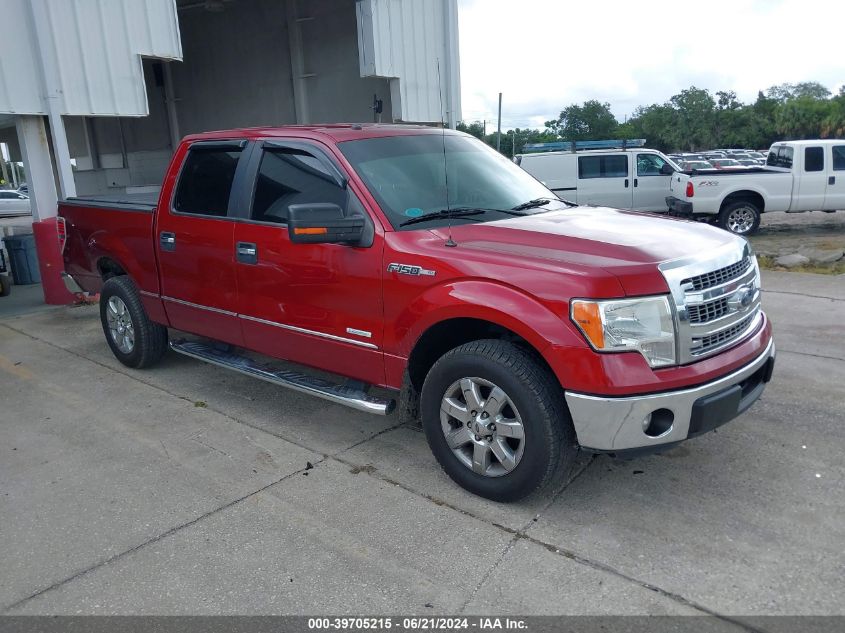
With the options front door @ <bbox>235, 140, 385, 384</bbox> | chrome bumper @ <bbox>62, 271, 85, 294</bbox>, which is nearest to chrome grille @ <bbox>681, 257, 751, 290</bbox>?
front door @ <bbox>235, 140, 385, 384</bbox>

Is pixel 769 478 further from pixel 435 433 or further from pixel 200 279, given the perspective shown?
pixel 200 279

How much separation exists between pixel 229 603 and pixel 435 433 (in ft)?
4.52

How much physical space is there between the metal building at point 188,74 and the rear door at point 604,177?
4956mm

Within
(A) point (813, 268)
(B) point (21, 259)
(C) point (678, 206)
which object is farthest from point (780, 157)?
(B) point (21, 259)

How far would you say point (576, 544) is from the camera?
3338 millimetres

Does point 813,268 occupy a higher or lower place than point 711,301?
lower

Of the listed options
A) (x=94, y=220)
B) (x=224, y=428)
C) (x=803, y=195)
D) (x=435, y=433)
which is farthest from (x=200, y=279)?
(x=803, y=195)

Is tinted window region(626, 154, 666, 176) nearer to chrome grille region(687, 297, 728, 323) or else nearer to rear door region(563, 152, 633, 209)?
rear door region(563, 152, 633, 209)

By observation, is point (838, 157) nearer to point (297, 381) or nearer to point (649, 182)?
point (649, 182)

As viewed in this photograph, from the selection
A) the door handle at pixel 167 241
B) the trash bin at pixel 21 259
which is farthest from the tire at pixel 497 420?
the trash bin at pixel 21 259

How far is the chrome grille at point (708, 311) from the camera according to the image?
131 inches

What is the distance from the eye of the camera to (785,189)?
14.3 metres

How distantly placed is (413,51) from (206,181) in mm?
6769

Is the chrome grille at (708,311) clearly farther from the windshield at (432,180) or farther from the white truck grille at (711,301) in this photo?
the windshield at (432,180)
